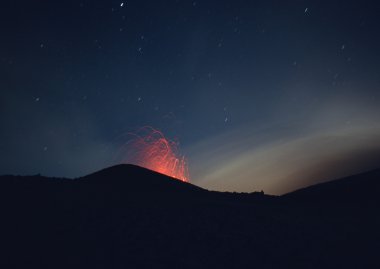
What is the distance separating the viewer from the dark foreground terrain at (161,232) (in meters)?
13.8

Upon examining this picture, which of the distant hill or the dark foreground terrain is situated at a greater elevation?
the distant hill

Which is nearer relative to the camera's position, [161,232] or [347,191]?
[161,232]

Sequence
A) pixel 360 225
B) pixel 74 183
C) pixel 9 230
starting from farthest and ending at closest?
pixel 74 183, pixel 360 225, pixel 9 230

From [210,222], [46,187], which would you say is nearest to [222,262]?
[210,222]

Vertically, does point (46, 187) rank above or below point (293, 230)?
above

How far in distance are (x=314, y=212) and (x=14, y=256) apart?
780 inches

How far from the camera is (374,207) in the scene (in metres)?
26.9

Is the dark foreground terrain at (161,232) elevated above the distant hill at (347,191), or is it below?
below

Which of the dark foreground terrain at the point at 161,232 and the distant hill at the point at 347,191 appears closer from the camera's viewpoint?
the dark foreground terrain at the point at 161,232

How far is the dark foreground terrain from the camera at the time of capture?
13820mm

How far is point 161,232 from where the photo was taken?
643 inches

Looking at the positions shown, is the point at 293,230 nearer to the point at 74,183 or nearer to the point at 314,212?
the point at 314,212

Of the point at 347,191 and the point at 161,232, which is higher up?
the point at 347,191

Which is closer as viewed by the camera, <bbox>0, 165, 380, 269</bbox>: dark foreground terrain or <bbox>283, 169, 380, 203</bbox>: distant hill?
<bbox>0, 165, 380, 269</bbox>: dark foreground terrain
